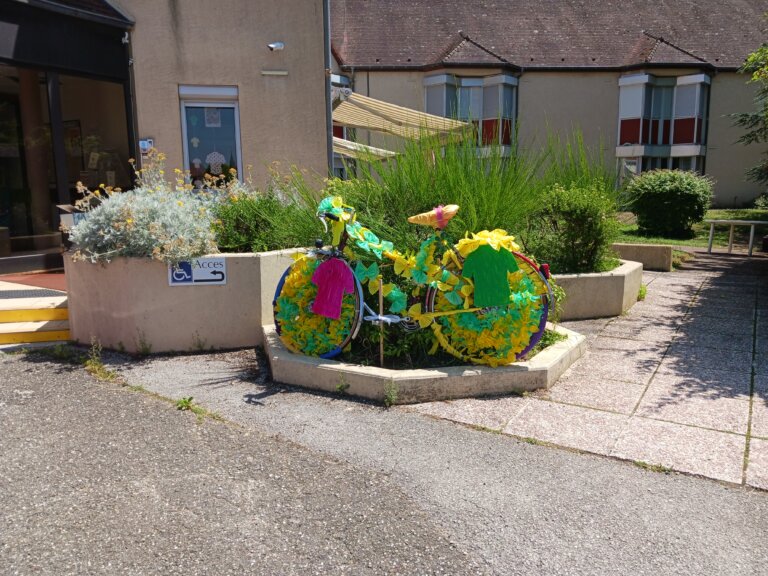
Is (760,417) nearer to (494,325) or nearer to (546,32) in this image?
(494,325)

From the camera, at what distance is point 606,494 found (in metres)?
3.35

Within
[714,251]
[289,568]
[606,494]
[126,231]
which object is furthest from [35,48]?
[714,251]

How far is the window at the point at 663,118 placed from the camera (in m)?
25.9

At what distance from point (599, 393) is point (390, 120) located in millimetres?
4391

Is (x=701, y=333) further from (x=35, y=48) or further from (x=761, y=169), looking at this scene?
(x=761, y=169)

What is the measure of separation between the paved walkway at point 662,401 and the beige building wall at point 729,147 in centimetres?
2242

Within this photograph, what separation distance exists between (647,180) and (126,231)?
530 inches

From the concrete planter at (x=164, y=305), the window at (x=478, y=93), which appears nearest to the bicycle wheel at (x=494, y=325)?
the concrete planter at (x=164, y=305)

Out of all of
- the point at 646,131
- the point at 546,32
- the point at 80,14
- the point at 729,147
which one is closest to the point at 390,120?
the point at 80,14

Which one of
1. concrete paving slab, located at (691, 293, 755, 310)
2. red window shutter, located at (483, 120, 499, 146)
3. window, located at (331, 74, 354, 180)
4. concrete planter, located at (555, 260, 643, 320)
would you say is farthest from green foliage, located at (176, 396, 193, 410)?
concrete paving slab, located at (691, 293, 755, 310)

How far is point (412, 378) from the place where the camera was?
4.59m

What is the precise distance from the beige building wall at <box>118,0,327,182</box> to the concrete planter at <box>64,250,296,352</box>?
12.8 feet

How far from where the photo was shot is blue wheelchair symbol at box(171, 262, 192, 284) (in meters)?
5.67

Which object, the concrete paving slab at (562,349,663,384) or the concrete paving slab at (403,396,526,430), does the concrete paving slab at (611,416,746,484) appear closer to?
the concrete paving slab at (403,396,526,430)
